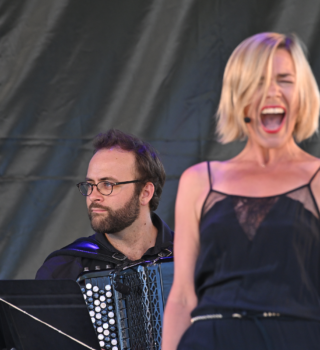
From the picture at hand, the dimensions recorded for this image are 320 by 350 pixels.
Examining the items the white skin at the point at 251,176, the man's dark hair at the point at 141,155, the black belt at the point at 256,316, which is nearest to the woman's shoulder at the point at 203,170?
the white skin at the point at 251,176

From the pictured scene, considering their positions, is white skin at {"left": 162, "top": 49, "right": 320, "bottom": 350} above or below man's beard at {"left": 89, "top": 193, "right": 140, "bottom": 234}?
above

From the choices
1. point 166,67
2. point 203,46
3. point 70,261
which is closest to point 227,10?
point 203,46

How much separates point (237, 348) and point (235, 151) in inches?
87.5

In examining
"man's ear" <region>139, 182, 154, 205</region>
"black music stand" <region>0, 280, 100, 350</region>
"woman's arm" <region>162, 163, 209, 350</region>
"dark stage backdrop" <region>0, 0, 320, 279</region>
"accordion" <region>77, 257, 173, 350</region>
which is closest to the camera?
"woman's arm" <region>162, 163, 209, 350</region>

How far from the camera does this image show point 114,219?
2693 millimetres

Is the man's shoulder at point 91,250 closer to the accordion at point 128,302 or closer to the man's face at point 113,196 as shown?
the man's face at point 113,196

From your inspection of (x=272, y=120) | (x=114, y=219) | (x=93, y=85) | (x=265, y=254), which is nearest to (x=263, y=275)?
(x=265, y=254)

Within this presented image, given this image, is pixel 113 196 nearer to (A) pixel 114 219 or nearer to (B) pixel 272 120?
(A) pixel 114 219

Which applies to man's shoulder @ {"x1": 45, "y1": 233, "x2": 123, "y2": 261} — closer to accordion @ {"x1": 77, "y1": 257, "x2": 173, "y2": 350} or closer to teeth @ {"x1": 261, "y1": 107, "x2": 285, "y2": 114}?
accordion @ {"x1": 77, "y1": 257, "x2": 173, "y2": 350}

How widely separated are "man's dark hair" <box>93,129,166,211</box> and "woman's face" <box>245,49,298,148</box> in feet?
5.37

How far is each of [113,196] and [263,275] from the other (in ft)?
5.34

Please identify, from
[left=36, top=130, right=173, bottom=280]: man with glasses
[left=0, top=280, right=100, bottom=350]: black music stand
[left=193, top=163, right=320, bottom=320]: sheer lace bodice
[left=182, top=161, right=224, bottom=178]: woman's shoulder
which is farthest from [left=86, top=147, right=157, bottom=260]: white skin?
[left=193, top=163, right=320, bottom=320]: sheer lace bodice

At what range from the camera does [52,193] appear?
3.25 metres

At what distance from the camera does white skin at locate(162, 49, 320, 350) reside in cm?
122
